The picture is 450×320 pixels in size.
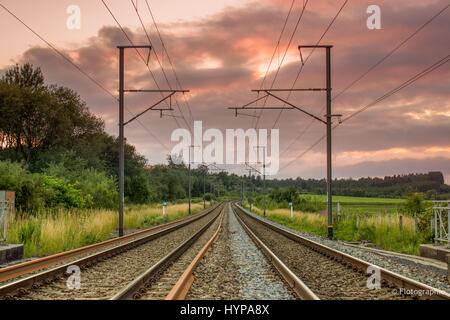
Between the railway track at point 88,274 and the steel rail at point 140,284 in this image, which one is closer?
the steel rail at point 140,284

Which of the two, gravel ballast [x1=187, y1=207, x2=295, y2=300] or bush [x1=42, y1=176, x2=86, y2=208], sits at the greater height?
bush [x1=42, y1=176, x2=86, y2=208]

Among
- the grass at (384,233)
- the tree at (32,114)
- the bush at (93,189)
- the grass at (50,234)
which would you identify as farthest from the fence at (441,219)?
the tree at (32,114)

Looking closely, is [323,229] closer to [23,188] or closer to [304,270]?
[304,270]

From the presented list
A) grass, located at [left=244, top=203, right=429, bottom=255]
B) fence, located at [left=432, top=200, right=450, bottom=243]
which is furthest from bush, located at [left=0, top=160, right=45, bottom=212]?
fence, located at [left=432, top=200, right=450, bottom=243]

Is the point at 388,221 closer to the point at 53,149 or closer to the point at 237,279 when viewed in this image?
the point at 237,279

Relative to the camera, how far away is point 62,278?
947cm

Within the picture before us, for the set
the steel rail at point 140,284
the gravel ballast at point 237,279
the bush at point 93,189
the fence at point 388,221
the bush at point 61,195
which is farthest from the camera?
the bush at point 93,189

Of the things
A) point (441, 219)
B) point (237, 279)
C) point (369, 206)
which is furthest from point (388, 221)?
point (369, 206)

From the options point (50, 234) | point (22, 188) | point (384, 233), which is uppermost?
point (22, 188)

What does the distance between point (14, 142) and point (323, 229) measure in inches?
1560

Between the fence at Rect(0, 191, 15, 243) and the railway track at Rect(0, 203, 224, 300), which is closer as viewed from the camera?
the railway track at Rect(0, 203, 224, 300)

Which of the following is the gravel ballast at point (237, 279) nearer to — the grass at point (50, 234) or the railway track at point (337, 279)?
the railway track at point (337, 279)

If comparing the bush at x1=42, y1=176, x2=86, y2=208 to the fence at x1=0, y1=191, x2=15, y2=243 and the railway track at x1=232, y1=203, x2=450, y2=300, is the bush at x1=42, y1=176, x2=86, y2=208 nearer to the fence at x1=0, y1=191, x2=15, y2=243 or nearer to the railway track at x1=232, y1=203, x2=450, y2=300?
the fence at x1=0, y1=191, x2=15, y2=243

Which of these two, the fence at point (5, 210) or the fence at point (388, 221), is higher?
the fence at point (5, 210)
